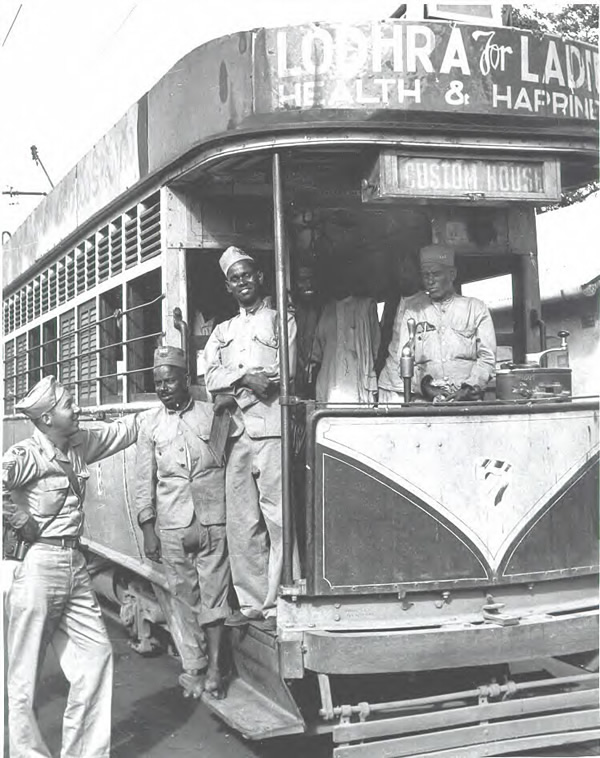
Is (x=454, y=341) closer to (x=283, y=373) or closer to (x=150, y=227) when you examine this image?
(x=283, y=373)

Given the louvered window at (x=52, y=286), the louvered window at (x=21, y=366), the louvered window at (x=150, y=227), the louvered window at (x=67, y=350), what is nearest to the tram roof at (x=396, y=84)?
the louvered window at (x=150, y=227)

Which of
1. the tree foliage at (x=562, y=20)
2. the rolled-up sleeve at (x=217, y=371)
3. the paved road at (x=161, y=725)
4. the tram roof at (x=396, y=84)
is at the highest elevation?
the tree foliage at (x=562, y=20)

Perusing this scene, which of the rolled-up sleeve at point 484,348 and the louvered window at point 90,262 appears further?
the louvered window at point 90,262

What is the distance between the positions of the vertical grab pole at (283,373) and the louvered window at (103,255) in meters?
2.48

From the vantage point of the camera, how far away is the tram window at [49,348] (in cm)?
846

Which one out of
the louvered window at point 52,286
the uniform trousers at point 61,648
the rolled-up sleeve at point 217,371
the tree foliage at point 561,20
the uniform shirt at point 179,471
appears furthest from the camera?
the tree foliage at point 561,20

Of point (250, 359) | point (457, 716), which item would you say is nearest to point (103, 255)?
point (250, 359)

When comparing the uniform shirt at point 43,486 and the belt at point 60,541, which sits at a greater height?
the uniform shirt at point 43,486

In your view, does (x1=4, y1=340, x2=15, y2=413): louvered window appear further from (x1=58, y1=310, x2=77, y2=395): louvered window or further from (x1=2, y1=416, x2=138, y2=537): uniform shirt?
(x1=2, y1=416, x2=138, y2=537): uniform shirt

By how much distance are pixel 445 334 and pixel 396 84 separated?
137 centimetres

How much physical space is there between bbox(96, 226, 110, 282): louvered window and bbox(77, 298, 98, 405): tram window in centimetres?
28

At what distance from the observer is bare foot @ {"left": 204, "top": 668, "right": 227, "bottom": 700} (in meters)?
4.77

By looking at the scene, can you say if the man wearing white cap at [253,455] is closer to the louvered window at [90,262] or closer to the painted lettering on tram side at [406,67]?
the painted lettering on tram side at [406,67]

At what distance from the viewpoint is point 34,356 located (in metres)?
9.30
